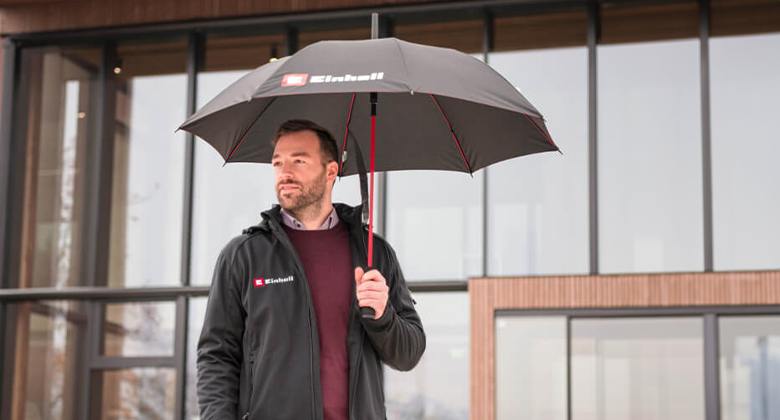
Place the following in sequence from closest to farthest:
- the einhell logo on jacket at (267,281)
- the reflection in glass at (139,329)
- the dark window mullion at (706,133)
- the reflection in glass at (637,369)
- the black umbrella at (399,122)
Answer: the einhell logo on jacket at (267,281) → the black umbrella at (399,122) → the reflection in glass at (637,369) → the dark window mullion at (706,133) → the reflection in glass at (139,329)

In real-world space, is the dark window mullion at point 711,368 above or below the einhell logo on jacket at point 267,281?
below

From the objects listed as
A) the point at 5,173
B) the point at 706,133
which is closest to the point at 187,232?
the point at 5,173

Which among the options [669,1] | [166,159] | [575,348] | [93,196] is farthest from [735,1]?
[93,196]

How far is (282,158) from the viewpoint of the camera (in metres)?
2.85

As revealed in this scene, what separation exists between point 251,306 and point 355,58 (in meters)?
0.74

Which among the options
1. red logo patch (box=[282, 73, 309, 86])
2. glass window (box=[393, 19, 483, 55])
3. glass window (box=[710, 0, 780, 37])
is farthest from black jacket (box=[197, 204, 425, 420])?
glass window (box=[710, 0, 780, 37])

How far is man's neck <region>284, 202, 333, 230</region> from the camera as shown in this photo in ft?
9.56

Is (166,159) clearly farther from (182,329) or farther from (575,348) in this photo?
(575,348)

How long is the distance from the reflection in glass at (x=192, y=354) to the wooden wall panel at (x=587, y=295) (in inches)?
93.2

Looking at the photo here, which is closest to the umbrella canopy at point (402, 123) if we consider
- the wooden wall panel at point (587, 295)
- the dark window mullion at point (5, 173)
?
the wooden wall panel at point (587, 295)

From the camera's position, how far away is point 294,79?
9.13 feet

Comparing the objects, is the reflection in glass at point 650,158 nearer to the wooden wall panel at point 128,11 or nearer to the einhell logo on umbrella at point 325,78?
the wooden wall panel at point 128,11

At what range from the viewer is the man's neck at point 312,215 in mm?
2914

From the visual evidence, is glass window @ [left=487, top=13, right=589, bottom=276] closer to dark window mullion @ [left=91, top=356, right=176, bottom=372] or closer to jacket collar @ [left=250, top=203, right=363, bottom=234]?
dark window mullion @ [left=91, top=356, right=176, bottom=372]
